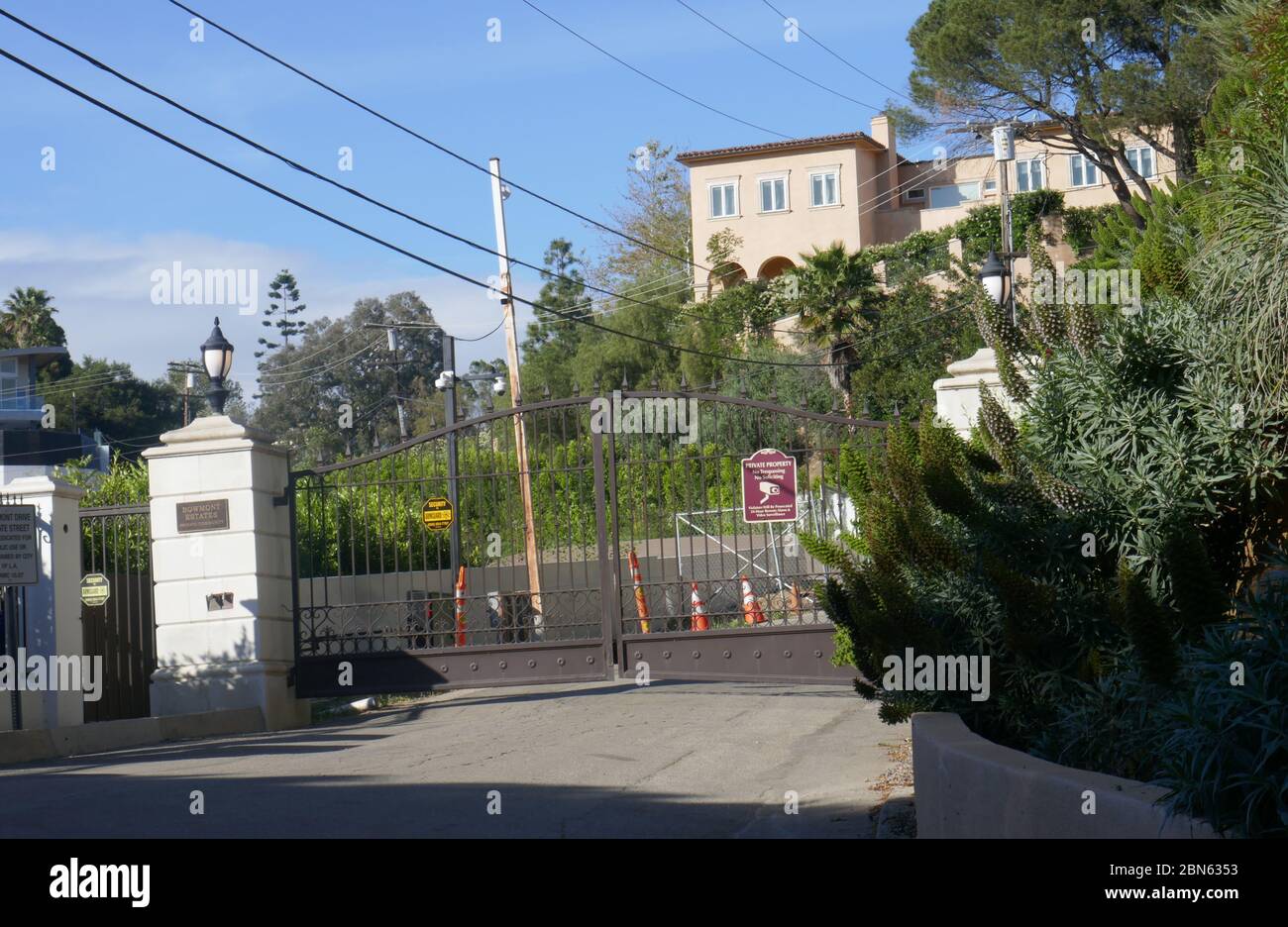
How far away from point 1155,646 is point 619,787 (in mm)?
4136

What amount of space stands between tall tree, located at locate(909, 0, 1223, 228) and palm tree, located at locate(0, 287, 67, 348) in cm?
4158

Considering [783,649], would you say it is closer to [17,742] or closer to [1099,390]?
[1099,390]

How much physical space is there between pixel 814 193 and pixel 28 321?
3621 cm

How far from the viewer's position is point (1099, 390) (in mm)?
7359

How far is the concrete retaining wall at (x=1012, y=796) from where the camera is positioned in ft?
15.0

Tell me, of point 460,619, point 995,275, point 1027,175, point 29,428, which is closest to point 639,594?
point 460,619

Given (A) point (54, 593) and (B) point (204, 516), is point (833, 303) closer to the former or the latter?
(B) point (204, 516)

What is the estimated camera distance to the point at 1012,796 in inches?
205

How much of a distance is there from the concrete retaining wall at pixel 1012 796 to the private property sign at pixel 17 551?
840 cm

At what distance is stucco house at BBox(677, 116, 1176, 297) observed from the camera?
4653cm

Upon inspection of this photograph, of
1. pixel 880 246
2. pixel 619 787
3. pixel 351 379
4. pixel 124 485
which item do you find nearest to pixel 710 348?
pixel 880 246

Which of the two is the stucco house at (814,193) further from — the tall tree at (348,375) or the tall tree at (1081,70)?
the tall tree at (348,375)

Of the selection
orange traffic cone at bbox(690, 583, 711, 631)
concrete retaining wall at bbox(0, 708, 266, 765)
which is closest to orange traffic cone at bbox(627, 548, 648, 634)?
orange traffic cone at bbox(690, 583, 711, 631)

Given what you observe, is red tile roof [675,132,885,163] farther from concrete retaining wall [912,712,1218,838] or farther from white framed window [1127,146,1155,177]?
concrete retaining wall [912,712,1218,838]
